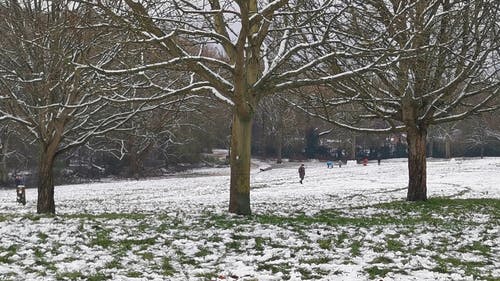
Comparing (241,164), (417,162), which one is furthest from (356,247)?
(417,162)

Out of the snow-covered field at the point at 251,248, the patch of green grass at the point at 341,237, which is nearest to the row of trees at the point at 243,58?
the snow-covered field at the point at 251,248

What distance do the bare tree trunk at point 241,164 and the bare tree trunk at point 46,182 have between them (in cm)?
578

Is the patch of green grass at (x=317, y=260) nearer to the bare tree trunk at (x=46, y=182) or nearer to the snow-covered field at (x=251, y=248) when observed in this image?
the snow-covered field at (x=251, y=248)

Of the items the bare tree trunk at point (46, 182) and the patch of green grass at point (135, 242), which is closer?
the patch of green grass at point (135, 242)

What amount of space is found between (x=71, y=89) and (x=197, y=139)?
42.1 m

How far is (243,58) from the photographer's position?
10664 millimetres

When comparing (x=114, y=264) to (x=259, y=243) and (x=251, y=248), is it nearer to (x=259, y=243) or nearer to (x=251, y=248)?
(x=251, y=248)

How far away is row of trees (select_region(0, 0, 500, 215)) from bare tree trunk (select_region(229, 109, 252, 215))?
0.02m

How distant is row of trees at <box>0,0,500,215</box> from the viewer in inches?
407

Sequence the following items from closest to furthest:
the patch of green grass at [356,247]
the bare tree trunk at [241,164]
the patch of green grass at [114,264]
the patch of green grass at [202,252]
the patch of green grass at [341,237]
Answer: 1. the patch of green grass at [114,264]
2. the patch of green grass at [202,252]
3. the patch of green grass at [356,247]
4. the patch of green grass at [341,237]
5. the bare tree trunk at [241,164]

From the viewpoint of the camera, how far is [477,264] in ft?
23.4

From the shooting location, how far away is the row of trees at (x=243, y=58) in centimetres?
1034

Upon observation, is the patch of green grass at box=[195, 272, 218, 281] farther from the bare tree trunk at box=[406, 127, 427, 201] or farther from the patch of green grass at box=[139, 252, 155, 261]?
the bare tree trunk at box=[406, 127, 427, 201]

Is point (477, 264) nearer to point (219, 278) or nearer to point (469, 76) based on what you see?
point (219, 278)
